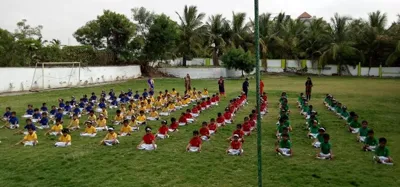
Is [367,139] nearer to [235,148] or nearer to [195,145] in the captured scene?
[235,148]

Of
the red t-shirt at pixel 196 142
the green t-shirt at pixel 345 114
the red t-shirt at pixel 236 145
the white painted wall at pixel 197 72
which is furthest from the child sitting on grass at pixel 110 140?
the white painted wall at pixel 197 72

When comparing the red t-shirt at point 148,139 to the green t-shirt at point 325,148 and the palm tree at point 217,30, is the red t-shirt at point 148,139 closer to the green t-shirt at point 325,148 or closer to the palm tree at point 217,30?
the green t-shirt at point 325,148

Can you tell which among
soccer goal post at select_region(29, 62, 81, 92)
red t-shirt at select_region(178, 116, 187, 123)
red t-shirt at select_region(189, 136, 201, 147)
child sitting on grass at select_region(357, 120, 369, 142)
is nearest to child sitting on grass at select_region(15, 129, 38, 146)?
red t-shirt at select_region(189, 136, 201, 147)

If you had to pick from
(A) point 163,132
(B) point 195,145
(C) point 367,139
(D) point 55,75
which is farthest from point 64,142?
(D) point 55,75

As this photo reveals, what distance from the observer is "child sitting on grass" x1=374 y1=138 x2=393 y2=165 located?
374 inches

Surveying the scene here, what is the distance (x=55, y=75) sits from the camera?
30.4 m

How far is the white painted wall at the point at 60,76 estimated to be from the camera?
26203 millimetres

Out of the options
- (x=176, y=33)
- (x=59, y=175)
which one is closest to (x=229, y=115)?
(x=59, y=175)

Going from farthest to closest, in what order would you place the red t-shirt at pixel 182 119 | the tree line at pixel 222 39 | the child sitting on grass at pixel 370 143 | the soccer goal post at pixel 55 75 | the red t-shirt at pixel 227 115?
the tree line at pixel 222 39 < the soccer goal post at pixel 55 75 < the red t-shirt at pixel 227 115 < the red t-shirt at pixel 182 119 < the child sitting on grass at pixel 370 143

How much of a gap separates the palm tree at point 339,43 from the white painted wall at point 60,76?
2294 centimetres

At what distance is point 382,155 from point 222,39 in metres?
36.7

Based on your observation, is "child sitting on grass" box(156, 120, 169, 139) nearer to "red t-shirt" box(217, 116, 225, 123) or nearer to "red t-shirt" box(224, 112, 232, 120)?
"red t-shirt" box(217, 116, 225, 123)

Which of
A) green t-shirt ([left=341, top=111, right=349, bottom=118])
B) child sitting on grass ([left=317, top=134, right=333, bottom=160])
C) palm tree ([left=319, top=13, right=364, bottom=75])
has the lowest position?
child sitting on grass ([left=317, top=134, right=333, bottom=160])

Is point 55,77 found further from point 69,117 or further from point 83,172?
point 83,172
